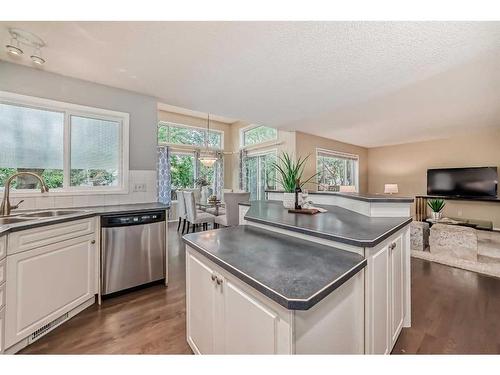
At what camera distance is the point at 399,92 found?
2.68 metres

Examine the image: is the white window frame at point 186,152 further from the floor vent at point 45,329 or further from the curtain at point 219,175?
the floor vent at point 45,329

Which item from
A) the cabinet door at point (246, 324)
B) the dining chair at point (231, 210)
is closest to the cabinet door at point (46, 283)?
the cabinet door at point (246, 324)

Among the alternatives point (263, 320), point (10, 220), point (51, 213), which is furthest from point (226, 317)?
point (51, 213)

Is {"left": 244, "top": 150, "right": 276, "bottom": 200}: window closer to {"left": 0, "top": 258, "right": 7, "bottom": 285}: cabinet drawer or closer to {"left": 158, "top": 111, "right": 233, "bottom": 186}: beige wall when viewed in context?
{"left": 158, "top": 111, "right": 233, "bottom": 186}: beige wall

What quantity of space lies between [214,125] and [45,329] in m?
6.03

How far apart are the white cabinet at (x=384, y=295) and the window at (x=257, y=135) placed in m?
4.39

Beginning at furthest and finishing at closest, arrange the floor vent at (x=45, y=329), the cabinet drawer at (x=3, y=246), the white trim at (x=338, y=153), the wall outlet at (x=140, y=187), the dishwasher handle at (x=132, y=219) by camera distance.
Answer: the white trim at (x=338, y=153) < the wall outlet at (x=140, y=187) < the dishwasher handle at (x=132, y=219) < the floor vent at (x=45, y=329) < the cabinet drawer at (x=3, y=246)

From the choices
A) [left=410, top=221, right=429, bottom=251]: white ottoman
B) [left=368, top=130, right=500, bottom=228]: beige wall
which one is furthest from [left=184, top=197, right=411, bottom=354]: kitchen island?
[left=368, top=130, right=500, bottom=228]: beige wall

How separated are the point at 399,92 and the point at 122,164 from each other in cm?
361

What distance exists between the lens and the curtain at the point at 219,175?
677 cm

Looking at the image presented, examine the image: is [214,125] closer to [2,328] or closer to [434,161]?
[2,328]

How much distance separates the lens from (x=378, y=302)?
1.15 m
